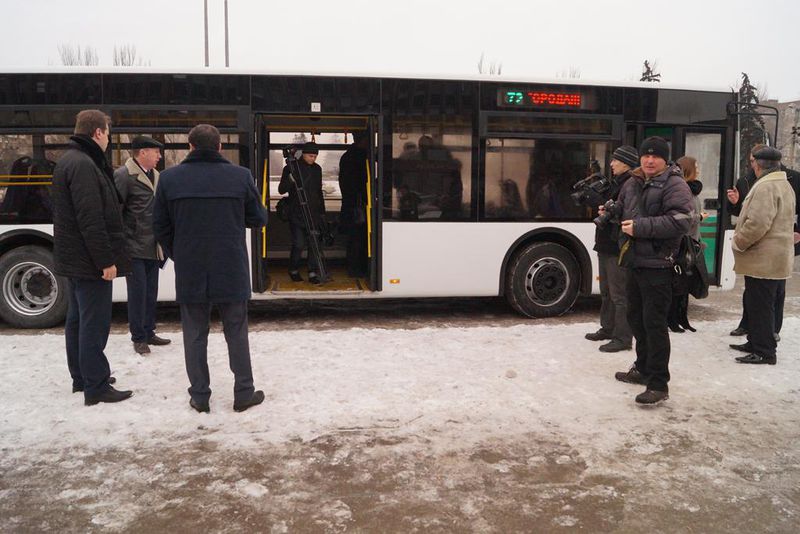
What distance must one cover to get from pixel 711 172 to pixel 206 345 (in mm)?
Result: 6572

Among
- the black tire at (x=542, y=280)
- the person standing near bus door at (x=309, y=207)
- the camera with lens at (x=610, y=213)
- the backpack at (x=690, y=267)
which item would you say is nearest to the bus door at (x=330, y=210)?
the person standing near bus door at (x=309, y=207)

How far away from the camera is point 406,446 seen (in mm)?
4500

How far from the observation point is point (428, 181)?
817 centimetres

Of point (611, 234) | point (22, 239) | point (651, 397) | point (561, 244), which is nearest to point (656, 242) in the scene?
point (651, 397)

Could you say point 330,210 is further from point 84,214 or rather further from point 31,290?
point 84,214

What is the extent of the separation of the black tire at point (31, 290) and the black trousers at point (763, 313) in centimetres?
697

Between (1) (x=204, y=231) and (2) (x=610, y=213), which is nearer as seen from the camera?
(1) (x=204, y=231)

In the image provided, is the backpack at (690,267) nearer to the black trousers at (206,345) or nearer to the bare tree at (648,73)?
the black trousers at (206,345)

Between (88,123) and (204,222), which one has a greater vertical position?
(88,123)

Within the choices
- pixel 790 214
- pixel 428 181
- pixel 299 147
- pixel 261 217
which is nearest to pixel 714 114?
pixel 790 214

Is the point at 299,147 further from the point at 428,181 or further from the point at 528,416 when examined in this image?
the point at 528,416

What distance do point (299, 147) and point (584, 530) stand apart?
750 cm

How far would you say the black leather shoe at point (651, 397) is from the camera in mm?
5262

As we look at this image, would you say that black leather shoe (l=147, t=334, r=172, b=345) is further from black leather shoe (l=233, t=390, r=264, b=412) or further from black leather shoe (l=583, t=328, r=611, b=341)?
black leather shoe (l=583, t=328, r=611, b=341)
